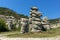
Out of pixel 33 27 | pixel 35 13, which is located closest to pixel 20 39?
pixel 33 27

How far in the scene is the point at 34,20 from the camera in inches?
1113

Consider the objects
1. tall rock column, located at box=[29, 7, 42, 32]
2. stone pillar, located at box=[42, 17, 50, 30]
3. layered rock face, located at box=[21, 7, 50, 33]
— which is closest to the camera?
tall rock column, located at box=[29, 7, 42, 32]

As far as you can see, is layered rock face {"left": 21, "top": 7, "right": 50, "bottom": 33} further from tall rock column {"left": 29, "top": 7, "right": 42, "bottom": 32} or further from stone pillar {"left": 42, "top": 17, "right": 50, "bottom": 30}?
stone pillar {"left": 42, "top": 17, "right": 50, "bottom": 30}

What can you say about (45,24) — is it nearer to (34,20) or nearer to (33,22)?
(34,20)

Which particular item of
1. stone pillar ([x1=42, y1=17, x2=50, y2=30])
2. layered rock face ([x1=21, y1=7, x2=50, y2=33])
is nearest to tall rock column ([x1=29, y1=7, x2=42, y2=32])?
layered rock face ([x1=21, y1=7, x2=50, y2=33])

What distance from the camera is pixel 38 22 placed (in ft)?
91.1

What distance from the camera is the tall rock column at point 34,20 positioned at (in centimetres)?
2717

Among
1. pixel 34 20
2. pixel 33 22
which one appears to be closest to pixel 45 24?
pixel 34 20

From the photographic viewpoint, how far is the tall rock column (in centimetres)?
2717

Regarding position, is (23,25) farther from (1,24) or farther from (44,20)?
(1,24)

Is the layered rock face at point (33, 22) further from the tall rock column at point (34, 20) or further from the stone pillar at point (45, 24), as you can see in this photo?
the stone pillar at point (45, 24)

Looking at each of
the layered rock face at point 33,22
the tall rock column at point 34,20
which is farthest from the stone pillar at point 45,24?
the tall rock column at point 34,20

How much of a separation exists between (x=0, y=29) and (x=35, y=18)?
16050 mm

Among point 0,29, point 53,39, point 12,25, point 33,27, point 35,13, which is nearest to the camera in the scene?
point 53,39
